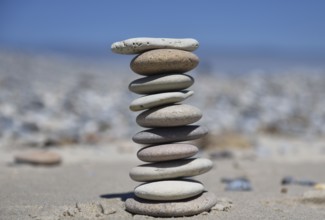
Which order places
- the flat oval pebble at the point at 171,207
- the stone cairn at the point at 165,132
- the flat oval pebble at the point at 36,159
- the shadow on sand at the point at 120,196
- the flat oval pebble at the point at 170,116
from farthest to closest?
1. the flat oval pebble at the point at 36,159
2. the shadow on sand at the point at 120,196
3. the flat oval pebble at the point at 170,116
4. the stone cairn at the point at 165,132
5. the flat oval pebble at the point at 171,207

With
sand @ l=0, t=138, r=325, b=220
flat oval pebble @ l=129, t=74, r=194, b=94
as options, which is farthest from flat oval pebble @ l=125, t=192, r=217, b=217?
flat oval pebble @ l=129, t=74, r=194, b=94

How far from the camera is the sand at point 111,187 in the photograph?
Answer: 242 inches

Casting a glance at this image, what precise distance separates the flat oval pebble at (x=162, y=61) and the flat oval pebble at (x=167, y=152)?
0.91 m

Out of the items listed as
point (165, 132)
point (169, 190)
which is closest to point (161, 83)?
point (165, 132)

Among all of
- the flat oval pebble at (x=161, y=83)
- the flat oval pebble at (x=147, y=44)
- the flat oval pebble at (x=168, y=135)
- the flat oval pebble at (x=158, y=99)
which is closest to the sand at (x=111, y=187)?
the flat oval pebble at (x=168, y=135)

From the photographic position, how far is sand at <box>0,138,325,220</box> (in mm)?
6141

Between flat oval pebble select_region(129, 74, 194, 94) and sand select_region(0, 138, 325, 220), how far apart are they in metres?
1.47

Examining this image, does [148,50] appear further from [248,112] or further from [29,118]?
[248,112]

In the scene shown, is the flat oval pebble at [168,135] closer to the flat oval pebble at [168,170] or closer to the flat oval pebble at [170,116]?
the flat oval pebble at [170,116]

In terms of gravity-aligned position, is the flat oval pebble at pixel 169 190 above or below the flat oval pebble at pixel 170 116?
below

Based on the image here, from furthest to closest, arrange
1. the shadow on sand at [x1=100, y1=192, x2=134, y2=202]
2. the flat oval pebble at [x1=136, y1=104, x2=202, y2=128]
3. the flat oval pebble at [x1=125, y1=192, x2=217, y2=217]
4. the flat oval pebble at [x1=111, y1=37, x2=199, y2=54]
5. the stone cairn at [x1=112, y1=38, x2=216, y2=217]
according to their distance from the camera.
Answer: the shadow on sand at [x1=100, y1=192, x2=134, y2=202], the flat oval pebble at [x1=111, y1=37, x2=199, y2=54], the flat oval pebble at [x1=136, y1=104, x2=202, y2=128], the stone cairn at [x1=112, y1=38, x2=216, y2=217], the flat oval pebble at [x1=125, y1=192, x2=217, y2=217]

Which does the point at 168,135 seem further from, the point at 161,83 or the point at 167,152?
the point at 161,83

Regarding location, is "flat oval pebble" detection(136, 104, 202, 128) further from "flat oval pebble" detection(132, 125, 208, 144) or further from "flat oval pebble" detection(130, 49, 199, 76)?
"flat oval pebble" detection(130, 49, 199, 76)

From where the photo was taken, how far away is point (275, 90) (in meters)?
29.8
